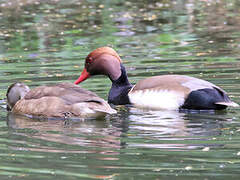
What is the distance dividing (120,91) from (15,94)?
161 centimetres

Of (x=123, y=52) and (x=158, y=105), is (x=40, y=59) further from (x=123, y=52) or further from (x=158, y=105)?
(x=158, y=105)

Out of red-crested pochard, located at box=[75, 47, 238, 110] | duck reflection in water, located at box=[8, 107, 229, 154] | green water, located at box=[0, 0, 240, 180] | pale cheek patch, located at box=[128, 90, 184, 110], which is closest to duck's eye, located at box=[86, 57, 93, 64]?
red-crested pochard, located at box=[75, 47, 238, 110]

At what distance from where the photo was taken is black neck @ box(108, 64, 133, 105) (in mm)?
10594

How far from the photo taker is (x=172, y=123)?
28.9 feet

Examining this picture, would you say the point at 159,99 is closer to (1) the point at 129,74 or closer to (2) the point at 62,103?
(2) the point at 62,103

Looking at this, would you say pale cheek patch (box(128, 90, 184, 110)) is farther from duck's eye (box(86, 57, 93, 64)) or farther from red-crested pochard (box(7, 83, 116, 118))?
duck's eye (box(86, 57, 93, 64))

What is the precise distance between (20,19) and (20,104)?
1143 centimetres

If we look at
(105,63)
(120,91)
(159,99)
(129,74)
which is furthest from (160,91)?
(129,74)

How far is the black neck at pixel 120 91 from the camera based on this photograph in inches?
417

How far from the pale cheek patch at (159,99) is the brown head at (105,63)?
31.8 inches

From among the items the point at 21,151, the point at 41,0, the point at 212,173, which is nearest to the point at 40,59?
the point at 21,151

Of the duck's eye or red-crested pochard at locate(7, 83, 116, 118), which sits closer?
red-crested pochard at locate(7, 83, 116, 118)

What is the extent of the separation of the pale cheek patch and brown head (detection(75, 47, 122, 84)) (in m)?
0.81

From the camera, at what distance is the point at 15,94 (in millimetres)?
10344
